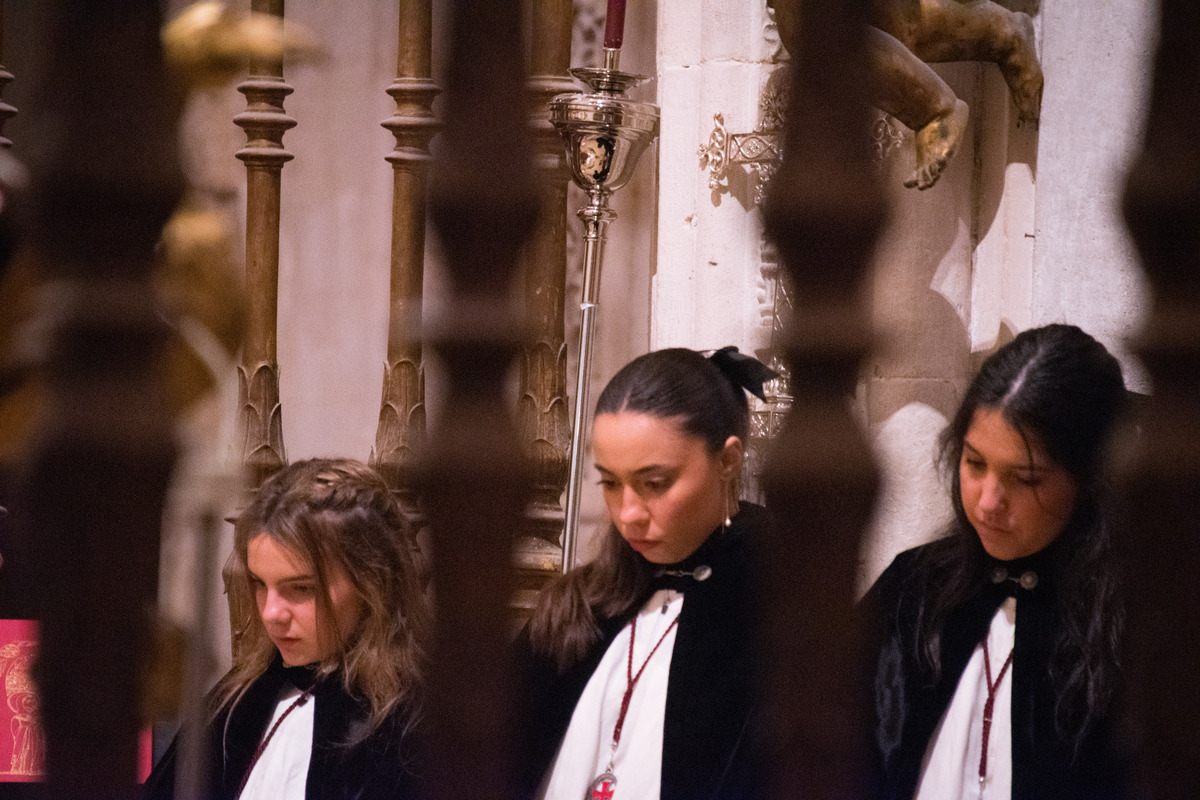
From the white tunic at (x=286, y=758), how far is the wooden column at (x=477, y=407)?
1900 millimetres

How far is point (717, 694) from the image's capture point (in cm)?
230

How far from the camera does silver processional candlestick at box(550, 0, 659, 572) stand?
2.87m

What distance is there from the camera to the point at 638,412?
91.9 inches

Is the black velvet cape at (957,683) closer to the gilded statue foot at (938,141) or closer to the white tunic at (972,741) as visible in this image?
the white tunic at (972,741)

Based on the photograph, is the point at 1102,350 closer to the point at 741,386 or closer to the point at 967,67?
the point at 741,386

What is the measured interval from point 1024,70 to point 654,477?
1406mm

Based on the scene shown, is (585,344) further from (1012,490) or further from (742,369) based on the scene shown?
(1012,490)

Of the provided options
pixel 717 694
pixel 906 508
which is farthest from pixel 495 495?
pixel 906 508

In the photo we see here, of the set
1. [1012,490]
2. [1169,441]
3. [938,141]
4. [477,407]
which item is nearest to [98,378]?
[477,407]

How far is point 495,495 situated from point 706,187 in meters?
2.95

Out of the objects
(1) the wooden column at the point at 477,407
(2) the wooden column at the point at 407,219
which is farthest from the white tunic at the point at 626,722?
(1) the wooden column at the point at 477,407

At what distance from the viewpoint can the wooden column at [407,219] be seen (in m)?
3.24

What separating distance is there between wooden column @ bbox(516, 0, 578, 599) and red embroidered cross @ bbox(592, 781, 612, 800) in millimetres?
849

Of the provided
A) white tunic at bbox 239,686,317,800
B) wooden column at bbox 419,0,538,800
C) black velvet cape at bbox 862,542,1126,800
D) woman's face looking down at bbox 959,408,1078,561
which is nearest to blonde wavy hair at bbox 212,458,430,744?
white tunic at bbox 239,686,317,800
